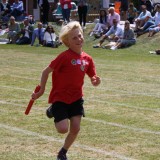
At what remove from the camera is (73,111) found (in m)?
7.11

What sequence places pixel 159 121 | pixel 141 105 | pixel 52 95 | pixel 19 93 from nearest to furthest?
pixel 52 95 < pixel 159 121 < pixel 141 105 < pixel 19 93

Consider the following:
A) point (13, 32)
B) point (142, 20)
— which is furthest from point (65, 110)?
point (13, 32)

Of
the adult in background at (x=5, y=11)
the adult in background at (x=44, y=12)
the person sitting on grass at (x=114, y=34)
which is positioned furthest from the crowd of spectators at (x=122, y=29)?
the adult in background at (x=5, y=11)

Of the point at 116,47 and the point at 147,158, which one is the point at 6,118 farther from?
the point at 116,47

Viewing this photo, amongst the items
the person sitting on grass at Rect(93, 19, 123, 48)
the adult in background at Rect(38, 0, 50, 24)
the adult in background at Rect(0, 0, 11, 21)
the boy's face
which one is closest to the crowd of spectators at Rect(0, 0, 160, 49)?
the person sitting on grass at Rect(93, 19, 123, 48)

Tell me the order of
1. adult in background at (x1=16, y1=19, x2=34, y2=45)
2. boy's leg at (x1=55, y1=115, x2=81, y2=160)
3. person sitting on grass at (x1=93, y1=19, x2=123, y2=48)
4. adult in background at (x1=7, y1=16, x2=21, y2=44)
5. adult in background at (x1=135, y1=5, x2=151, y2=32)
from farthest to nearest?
adult in background at (x1=7, y1=16, x2=21, y2=44) < adult in background at (x1=16, y1=19, x2=34, y2=45) < adult in background at (x1=135, y1=5, x2=151, y2=32) < person sitting on grass at (x1=93, y1=19, x2=123, y2=48) < boy's leg at (x1=55, y1=115, x2=81, y2=160)

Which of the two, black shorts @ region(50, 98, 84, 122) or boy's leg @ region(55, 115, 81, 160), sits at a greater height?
black shorts @ region(50, 98, 84, 122)

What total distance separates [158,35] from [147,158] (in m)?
20.0

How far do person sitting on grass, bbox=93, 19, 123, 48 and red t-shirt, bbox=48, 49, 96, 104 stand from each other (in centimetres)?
2006

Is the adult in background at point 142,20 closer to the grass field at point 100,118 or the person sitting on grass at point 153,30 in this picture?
the person sitting on grass at point 153,30

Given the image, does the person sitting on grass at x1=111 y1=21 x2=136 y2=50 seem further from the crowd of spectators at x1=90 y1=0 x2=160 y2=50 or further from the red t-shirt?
the red t-shirt

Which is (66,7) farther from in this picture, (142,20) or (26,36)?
(142,20)

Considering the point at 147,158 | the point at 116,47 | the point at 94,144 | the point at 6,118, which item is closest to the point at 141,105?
the point at 6,118

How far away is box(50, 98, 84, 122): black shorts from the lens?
7.00 metres
